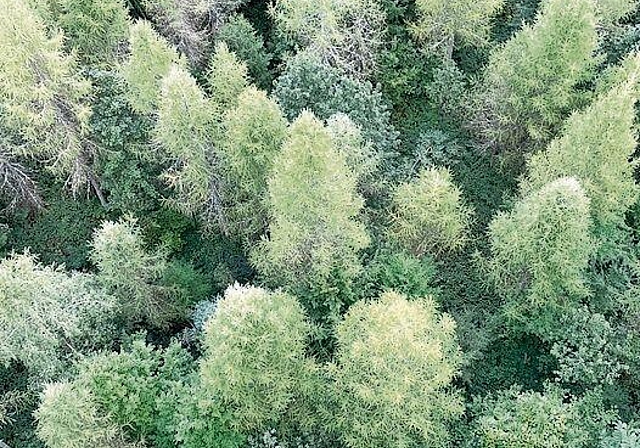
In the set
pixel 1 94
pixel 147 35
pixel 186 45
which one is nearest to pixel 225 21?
pixel 186 45

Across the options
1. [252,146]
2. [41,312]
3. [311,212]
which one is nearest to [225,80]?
[252,146]

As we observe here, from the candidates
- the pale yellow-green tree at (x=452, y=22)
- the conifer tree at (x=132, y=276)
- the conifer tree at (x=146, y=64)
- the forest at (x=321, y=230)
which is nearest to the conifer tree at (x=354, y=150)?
the forest at (x=321, y=230)

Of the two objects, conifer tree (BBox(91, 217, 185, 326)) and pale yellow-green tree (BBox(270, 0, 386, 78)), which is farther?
pale yellow-green tree (BBox(270, 0, 386, 78))

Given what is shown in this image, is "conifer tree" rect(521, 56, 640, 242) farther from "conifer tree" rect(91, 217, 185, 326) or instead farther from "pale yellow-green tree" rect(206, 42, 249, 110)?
"conifer tree" rect(91, 217, 185, 326)

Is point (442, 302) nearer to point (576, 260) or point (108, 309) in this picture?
point (576, 260)

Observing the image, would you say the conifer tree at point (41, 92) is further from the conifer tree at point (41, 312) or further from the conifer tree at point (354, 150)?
the conifer tree at point (354, 150)

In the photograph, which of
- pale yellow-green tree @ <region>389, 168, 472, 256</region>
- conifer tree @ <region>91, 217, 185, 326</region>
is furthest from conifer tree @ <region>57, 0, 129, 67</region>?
pale yellow-green tree @ <region>389, 168, 472, 256</region>
